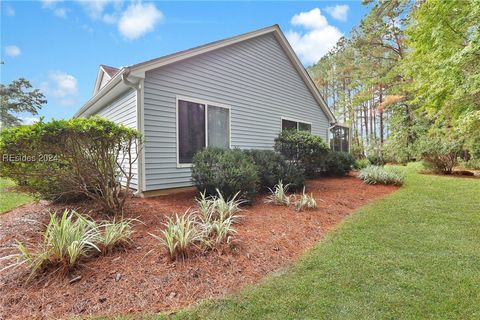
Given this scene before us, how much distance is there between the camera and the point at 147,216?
4426 mm

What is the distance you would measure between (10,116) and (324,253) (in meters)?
23.3

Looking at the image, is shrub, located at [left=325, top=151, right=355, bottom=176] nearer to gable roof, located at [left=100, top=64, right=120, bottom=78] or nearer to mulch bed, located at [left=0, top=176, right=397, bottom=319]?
mulch bed, located at [left=0, top=176, right=397, bottom=319]

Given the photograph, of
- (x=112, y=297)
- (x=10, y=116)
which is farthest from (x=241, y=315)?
(x=10, y=116)

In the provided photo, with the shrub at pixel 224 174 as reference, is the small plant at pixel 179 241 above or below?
below

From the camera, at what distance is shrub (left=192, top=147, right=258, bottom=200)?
5.23 metres

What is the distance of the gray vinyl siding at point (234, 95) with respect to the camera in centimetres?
601

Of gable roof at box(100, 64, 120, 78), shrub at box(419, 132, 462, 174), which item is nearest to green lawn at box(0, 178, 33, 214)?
gable roof at box(100, 64, 120, 78)

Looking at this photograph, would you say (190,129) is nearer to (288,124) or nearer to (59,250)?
(59,250)

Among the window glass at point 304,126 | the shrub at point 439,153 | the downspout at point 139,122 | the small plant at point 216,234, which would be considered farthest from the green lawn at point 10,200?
the shrub at point 439,153

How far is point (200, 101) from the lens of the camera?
686 centimetres

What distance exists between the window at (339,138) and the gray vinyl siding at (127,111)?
10.4 metres

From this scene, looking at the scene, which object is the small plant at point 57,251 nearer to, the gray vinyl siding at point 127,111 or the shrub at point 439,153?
the gray vinyl siding at point 127,111

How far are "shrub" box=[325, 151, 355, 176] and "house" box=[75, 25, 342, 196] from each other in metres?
2.05

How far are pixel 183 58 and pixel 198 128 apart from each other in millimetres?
1819
